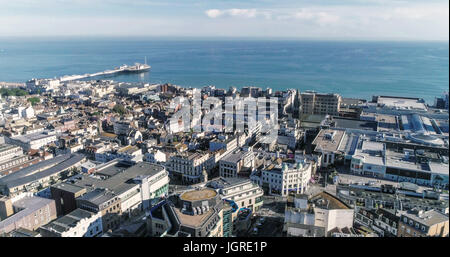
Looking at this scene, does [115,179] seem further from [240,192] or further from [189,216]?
[189,216]

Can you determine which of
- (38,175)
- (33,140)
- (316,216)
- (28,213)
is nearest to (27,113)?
(33,140)

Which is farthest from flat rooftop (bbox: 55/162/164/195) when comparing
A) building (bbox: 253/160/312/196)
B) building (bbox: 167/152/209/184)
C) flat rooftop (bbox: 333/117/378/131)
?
flat rooftop (bbox: 333/117/378/131)

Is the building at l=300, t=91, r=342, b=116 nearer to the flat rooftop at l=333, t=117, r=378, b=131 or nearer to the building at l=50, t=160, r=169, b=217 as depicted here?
the flat rooftop at l=333, t=117, r=378, b=131

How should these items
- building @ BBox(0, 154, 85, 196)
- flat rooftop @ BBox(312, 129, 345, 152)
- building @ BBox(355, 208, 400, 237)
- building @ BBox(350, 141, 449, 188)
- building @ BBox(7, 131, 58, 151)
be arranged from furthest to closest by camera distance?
building @ BBox(7, 131, 58, 151) < flat rooftop @ BBox(312, 129, 345, 152) < building @ BBox(350, 141, 449, 188) < building @ BBox(0, 154, 85, 196) < building @ BBox(355, 208, 400, 237)

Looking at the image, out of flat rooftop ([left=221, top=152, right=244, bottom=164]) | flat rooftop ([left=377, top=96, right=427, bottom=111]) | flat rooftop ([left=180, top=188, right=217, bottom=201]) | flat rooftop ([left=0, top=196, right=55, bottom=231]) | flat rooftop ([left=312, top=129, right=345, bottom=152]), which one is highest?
flat rooftop ([left=377, top=96, right=427, bottom=111])

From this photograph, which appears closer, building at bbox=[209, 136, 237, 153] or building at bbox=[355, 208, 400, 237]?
building at bbox=[355, 208, 400, 237]

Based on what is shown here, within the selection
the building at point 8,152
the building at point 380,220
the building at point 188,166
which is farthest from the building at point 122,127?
the building at point 380,220

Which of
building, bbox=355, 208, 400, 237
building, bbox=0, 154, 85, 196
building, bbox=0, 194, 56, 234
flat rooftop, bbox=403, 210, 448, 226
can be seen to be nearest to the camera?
flat rooftop, bbox=403, 210, 448, 226
